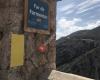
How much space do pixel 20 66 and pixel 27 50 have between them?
0.99 ft

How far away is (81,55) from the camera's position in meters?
42.9

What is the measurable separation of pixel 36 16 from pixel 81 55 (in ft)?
129

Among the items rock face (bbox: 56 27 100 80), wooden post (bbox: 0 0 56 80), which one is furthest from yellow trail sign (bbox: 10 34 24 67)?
rock face (bbox: 56 27 100 80)

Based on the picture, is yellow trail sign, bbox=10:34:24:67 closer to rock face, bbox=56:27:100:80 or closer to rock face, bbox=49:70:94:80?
rock face, bbox=49:70:94:80

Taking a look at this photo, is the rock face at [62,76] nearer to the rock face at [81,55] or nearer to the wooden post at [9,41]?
the wooden post at [9,41]

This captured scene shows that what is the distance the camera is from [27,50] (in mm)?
3893

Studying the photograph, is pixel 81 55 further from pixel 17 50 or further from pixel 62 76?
pixel 17 50

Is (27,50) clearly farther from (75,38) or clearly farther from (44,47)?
(75,38)

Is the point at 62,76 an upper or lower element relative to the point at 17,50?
lower

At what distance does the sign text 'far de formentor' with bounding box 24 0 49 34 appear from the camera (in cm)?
381

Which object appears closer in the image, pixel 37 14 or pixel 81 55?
pixel 37 14

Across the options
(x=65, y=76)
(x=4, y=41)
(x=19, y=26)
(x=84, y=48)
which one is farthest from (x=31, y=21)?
(x=84, y=48)

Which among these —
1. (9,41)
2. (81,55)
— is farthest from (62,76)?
(81,55)

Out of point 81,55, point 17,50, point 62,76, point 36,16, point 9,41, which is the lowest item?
point 81,55
